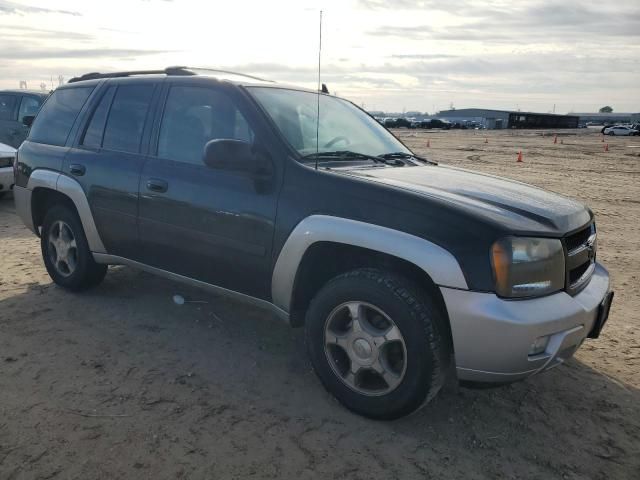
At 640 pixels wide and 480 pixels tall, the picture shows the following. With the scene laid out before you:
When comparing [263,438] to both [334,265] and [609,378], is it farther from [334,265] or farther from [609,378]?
[609,378]

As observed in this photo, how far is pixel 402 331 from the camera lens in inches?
112

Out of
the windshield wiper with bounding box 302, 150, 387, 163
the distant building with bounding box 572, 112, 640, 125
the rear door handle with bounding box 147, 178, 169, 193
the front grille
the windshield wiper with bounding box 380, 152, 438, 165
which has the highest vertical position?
the windshield wiper with bounding box 302, 150, 387, 163

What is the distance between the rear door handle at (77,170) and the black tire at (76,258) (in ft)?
1.20

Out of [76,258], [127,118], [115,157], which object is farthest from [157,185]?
[76,258]

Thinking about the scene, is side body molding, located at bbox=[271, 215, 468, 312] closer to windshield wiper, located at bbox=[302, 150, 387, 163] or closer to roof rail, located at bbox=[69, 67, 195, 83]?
windshield wiper, located at bbox=[302, 150, 387, 163]

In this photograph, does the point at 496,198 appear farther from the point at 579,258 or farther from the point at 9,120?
the point at 9,120

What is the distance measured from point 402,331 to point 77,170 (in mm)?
3101

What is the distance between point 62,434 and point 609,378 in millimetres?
3319

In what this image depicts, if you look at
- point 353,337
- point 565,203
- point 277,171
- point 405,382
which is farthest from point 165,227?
point 565,203

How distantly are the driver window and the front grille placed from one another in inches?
78.4

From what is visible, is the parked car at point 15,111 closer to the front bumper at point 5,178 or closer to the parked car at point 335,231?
the front bumper at point 5,178

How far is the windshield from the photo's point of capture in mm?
3619

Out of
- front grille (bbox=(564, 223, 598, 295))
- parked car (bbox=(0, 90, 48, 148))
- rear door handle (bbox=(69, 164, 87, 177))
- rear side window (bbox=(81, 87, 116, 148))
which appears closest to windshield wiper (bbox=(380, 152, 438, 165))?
front grille (bbox=(564, 223, 598, 295))

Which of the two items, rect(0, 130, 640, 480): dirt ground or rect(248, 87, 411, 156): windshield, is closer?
rect(0, 130, 640, 480): dirt ground
